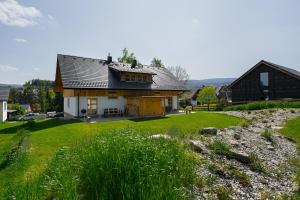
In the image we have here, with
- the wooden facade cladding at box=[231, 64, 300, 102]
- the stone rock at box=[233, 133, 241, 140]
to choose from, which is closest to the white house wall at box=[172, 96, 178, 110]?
the wooden facade cladding at box=[231, 64, 300, 102]

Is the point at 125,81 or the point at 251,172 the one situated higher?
the point at 125,81

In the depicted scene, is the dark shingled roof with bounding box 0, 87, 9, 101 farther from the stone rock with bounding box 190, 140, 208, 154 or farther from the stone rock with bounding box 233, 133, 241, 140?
the stone rock with bounding box 190, 140, 208, 154

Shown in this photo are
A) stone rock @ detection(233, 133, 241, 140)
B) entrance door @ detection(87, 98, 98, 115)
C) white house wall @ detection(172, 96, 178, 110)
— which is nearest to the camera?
stone rock @ detection(233, 133, 241, 140)

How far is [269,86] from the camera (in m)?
34.3

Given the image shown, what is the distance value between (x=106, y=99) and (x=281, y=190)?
2048 cm

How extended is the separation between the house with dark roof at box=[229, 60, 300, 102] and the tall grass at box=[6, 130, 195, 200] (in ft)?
100

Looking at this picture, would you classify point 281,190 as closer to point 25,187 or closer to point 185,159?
point 185,159

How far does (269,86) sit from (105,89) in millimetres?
22279

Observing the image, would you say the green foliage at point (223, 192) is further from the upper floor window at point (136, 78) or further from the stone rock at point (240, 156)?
the upper floor window at point (136, 78)

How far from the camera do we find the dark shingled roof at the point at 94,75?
2405 cm

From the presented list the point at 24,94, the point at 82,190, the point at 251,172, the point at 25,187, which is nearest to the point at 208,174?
the point at 251,172

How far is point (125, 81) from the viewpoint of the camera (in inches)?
1094

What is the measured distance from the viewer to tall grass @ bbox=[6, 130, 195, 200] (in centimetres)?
542

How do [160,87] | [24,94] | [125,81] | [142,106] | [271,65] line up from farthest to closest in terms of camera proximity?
[24,94], [271,65], [160,87], [125,81], [142,106]
